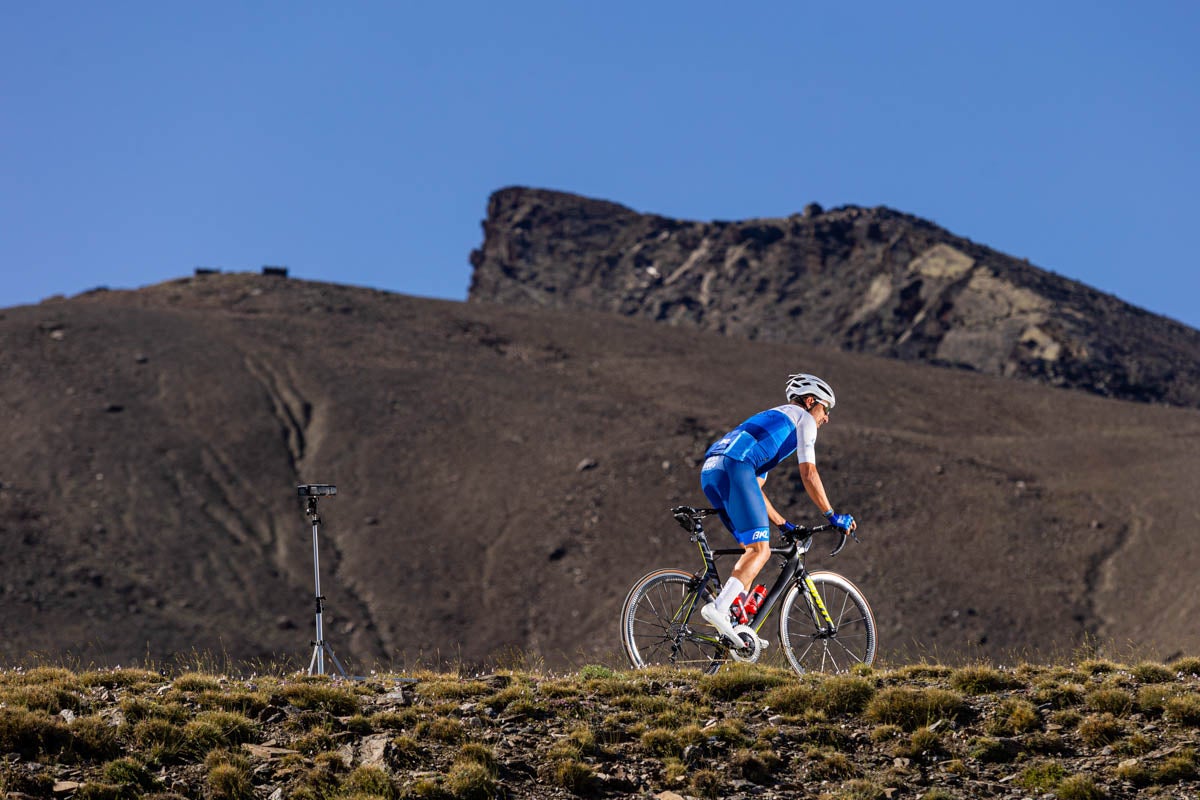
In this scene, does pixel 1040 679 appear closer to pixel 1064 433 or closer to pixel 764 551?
pixel 764 551

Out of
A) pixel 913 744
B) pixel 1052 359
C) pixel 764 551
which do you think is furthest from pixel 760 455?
pixel 1052 359

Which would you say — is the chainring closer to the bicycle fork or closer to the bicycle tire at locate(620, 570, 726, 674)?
the bicycle tire at locate(620, 570, 726, 674)

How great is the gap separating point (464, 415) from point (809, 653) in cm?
8516

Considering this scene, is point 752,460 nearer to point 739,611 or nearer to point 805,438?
point 805,438

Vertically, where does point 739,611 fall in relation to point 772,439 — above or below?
below

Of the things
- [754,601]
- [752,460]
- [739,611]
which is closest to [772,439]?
[752,460]

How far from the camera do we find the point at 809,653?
1284 centimetres

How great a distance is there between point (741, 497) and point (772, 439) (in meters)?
0.62

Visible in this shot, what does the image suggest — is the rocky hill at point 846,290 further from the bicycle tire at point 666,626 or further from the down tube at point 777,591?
the bicycle tire at point 666,626

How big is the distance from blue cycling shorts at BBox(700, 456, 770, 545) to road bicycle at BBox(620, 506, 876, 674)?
0.21 m

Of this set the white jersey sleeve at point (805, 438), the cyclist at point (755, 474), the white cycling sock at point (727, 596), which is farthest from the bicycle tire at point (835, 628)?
the white jersey sleeve at point (805, 438)

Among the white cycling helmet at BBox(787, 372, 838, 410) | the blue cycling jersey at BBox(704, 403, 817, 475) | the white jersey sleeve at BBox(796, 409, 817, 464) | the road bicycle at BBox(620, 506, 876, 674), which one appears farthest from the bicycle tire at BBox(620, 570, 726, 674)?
the white cycling helmet at BBox(787, 372, 838, 410)

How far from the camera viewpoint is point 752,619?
12336 mm

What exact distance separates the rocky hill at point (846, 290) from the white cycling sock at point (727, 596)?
424 feet
